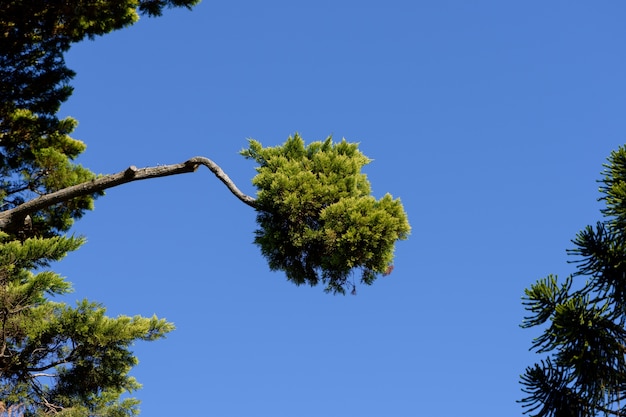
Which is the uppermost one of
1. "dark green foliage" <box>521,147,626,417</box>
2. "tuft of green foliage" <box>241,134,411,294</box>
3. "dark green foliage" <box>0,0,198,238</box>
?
"dark green foliage" <box>0,0,198,238</box>

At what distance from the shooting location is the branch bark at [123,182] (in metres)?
13.4

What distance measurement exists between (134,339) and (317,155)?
15.6 ft

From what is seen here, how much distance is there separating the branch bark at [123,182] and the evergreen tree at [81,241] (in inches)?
0.8

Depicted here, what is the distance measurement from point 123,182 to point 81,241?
1.86m

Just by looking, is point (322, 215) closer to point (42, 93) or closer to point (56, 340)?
point (56, 340)

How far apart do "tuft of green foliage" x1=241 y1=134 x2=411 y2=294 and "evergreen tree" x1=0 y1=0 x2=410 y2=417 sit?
0.02m

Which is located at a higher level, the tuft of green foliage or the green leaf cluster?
the tuft of green foliage

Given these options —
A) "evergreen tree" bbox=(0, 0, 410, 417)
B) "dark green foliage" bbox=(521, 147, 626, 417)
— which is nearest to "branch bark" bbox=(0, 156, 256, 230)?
"evergreen tree" bbox=(0, 0, 410, 417)

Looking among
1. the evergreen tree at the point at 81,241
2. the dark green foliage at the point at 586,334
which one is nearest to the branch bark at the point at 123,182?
the evergreen tree at the point at 81,241

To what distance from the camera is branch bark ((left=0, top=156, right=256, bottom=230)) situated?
1343 centimetres

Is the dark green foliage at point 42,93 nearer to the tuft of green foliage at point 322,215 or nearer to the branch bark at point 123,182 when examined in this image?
the branch bark at point 123,182

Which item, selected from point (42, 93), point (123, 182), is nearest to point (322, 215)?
point (123, 182)

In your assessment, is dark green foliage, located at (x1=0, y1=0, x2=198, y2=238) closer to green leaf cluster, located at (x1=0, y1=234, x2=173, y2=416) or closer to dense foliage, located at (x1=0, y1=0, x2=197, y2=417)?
dense foliage, located at (x1=0, y1=0, x2=197, y2=417)

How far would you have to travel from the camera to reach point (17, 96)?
52.1 feet
